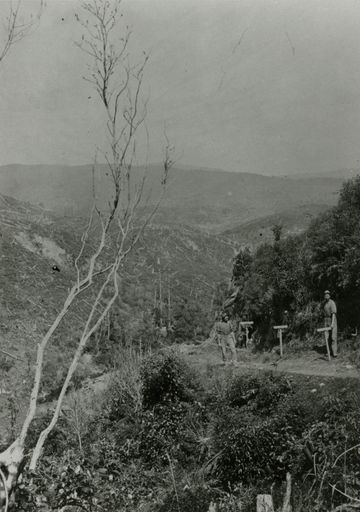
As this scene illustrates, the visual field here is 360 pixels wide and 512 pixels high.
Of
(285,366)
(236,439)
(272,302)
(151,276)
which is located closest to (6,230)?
(151,276)

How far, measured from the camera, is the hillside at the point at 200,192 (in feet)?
349

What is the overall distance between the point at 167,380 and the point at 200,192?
121 m

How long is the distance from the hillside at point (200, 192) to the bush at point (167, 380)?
269 feet

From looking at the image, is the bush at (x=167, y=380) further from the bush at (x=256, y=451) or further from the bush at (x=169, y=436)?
the bush at (x=256, y=451)

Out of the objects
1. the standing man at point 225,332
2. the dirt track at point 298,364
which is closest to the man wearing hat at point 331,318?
the dirt track at point 298,364

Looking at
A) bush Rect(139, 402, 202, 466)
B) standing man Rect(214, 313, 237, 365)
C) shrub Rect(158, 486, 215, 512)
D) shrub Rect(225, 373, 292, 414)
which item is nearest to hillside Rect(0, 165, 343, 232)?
standing man Rect(214, 313, 237, 365)

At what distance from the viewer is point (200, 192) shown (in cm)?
13212

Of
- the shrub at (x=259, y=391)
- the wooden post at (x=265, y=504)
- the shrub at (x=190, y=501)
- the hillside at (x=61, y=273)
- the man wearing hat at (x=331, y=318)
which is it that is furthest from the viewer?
the hillside at (x=61, y=273)

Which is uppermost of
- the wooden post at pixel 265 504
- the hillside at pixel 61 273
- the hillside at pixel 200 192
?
the hillside at pixel 200 192

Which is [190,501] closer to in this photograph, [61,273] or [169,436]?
[169,436]

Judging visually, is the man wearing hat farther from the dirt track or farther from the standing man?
the standing man

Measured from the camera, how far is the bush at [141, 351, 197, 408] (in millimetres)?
13317

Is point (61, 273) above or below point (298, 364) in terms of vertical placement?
below

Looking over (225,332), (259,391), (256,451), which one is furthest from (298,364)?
(256,451)
